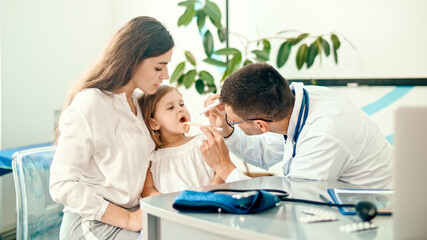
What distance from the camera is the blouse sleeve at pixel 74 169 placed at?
5.51 ft

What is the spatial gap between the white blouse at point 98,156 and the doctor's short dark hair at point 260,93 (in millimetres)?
504

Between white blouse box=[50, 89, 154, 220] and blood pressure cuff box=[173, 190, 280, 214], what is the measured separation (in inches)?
25.8

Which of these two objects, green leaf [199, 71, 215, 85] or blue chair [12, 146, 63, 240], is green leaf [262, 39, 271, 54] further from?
blue chair [12, 146, 63, 240]

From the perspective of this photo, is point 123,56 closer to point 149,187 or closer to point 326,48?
point 149,187

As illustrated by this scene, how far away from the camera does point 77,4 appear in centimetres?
413

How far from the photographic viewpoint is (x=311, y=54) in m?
3.37

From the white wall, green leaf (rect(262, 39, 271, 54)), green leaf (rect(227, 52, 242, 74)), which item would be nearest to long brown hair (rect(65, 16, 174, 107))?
green leaf (rect(227, 52, 242, 74))

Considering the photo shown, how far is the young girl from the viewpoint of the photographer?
205 centimetres

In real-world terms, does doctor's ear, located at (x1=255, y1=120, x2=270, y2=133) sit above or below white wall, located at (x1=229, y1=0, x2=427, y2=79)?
below

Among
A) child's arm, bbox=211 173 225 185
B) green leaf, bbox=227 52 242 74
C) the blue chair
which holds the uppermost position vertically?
green leaf, bbox=227 52 242 74

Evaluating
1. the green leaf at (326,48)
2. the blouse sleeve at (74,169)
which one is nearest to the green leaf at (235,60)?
the green leaf at (326,48)

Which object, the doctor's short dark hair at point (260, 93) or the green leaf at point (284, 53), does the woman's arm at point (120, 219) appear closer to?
the doctor's short dark hair at point (260, 93)

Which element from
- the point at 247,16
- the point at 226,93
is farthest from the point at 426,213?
the point at 247,16

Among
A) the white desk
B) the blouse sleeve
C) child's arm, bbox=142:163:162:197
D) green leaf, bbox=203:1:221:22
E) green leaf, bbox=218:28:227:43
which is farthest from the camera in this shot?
green leaf, bbox=218:28:227:43
